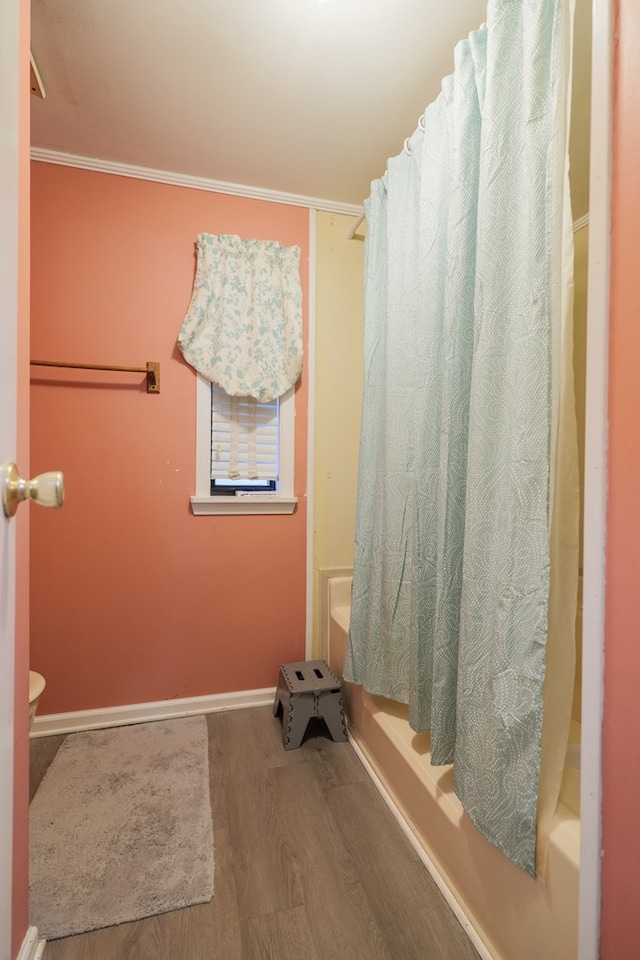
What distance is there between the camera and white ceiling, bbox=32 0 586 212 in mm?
1276

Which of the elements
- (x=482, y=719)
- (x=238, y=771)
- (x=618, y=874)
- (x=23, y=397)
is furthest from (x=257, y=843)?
(x=23, y=397)

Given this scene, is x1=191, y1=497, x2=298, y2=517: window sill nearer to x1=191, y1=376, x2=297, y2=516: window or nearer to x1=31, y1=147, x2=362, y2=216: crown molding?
x1=191, y1=376, x2=297, y2=516: window

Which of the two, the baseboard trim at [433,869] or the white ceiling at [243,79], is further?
the white ceiling at [243,79]

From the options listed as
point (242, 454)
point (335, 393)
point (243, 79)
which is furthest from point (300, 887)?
point (243, 79)

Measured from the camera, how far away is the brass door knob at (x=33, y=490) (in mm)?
663

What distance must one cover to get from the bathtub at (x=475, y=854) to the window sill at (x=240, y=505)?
2.97 ft

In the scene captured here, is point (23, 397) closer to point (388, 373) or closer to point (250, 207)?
point (388, 373)

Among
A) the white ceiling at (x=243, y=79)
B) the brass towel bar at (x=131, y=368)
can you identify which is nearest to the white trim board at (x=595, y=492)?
the white ceiling at (x=243, y=79)

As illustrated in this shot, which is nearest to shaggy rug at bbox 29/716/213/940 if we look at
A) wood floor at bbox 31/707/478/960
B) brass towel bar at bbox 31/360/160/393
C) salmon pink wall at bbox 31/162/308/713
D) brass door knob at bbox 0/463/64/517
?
wood floor at bbox 31/707/478/960

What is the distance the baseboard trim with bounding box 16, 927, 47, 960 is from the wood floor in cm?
3

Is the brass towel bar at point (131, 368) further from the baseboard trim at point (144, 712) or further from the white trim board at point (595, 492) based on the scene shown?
the white trim board at point (595, 492)

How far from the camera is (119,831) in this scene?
138 centimetres

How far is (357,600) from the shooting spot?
66.0 inches

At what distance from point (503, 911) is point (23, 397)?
149 cm
